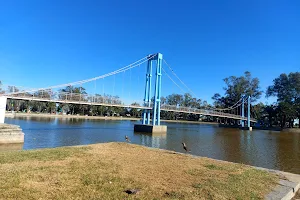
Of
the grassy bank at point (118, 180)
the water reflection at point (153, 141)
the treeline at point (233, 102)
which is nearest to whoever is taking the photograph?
the grassy bank at point (118, 180)

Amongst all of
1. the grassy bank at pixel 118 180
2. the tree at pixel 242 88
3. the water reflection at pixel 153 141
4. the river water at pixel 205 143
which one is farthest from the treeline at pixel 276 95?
the grassy bank at pixel 118 180

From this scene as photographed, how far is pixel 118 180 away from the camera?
495cm

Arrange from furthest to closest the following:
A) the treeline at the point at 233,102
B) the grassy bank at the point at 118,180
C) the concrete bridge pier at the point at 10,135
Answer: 1. the treeline at the point at 233,102
2. the concrete bridge pier at the point at 10,135
3. the grassy bank at the point at 118,180

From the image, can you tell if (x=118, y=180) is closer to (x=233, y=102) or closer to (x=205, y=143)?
(x=205, y=143)

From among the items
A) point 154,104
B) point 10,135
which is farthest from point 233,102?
point 10,135

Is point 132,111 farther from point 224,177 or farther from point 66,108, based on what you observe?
point 224,177

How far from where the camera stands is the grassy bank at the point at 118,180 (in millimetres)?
4082

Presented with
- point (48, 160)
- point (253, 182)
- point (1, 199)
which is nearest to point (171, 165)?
point (253, 182)

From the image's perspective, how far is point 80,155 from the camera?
7.67 meters

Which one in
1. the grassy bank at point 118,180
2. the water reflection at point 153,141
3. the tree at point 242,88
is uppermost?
the tree at point 242,88

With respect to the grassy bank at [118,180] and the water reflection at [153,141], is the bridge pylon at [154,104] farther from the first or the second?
the grassy bank at [118,180]

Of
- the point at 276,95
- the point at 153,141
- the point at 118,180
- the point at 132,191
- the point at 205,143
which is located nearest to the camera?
the point at 132,191

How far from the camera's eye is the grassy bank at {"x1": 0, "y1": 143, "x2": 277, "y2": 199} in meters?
4.08

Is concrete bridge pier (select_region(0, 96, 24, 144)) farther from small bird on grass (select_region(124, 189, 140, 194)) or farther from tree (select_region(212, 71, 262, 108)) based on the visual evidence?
tree (select_region(212, 71, 262, 108))
